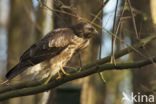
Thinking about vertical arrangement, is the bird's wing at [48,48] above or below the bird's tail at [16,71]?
above

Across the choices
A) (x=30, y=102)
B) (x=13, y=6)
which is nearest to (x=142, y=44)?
(x=30, y=102)

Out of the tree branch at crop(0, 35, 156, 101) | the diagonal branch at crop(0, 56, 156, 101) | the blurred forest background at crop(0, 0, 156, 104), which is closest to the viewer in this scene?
the diagonal branch at crop(0, 56, 156, 101)

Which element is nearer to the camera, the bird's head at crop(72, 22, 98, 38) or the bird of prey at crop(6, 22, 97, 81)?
the bird of prey at crop(6, 22, 97, 81)

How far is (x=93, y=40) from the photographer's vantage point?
10539 millimetres

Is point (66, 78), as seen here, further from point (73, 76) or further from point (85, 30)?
point (85, 30)

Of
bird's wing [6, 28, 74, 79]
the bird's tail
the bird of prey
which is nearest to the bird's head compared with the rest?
the bird of prey

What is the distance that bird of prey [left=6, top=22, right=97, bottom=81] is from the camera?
7352mm

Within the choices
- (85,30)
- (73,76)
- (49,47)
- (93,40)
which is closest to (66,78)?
(73,76)

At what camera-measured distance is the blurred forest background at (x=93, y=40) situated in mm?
6852

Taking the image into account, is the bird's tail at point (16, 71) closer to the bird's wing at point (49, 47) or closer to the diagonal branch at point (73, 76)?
the bird's wing at point (49, 47)

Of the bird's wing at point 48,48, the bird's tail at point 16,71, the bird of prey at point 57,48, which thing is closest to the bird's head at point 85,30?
the bird of prey at point 57,48

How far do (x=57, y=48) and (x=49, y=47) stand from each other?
174 mm

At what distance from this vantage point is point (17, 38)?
13.8 m

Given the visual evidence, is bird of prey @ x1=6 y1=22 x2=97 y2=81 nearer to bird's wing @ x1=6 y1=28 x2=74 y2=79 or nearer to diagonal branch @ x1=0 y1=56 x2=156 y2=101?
bird's wing @ x1=6 y1=28 x2=74 y2=79
